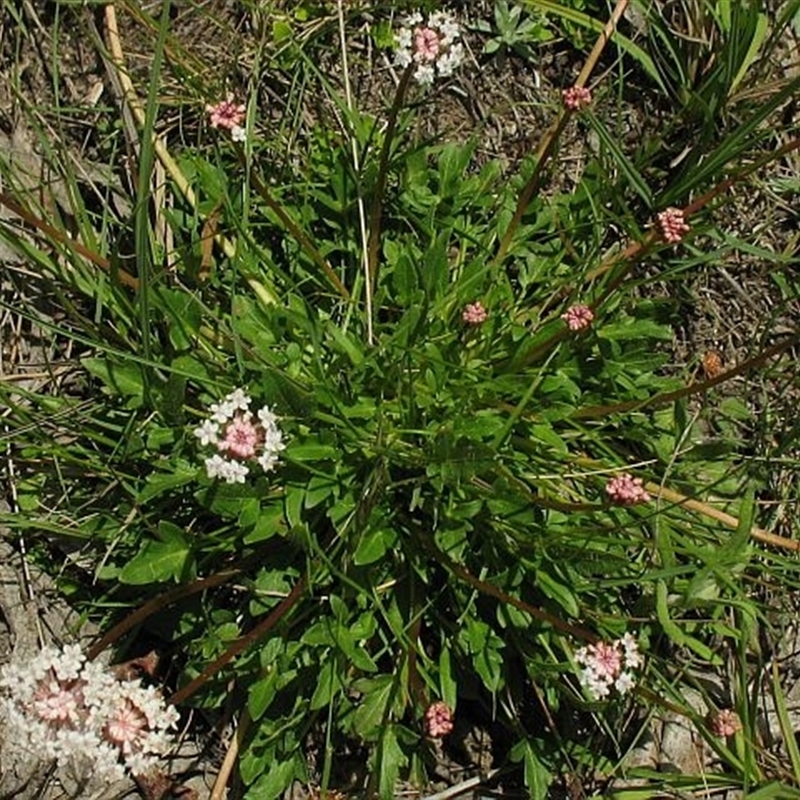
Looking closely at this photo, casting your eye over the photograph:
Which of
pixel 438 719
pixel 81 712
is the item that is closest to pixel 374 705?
pixel 438 719

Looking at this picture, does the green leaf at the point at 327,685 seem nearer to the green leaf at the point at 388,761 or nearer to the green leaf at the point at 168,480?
the green leaf at the point at 388,761

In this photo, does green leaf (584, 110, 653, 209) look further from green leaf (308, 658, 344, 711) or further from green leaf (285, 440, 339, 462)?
green leaf (308, 658, 344, 711)

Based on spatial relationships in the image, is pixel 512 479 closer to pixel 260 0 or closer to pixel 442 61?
pixel 442 61

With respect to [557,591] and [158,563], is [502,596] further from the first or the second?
[158,563]

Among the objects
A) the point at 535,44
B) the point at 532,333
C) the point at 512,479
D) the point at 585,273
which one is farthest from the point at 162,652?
the point at 535,44

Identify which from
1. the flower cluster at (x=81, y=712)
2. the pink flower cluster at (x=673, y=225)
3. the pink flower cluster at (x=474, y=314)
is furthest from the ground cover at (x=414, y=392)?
the flower cluster at (x=81, y=712)
